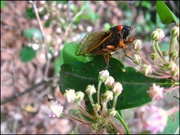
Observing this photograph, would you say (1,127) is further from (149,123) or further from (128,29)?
(149,123)

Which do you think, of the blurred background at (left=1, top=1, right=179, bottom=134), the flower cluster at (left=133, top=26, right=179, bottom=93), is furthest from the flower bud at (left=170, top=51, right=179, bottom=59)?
the blurred background at (left=1, top=1, right=179, bottom=134)

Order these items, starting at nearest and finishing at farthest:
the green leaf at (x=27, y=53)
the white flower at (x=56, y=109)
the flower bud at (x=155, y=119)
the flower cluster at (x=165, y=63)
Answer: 1. the flower bud at (x=155, y=119)
2. the flower cluster at (x=165, y=63)
3. the white flower at (x=56, y=109)
4. the green leaf at (x=27, y=53)

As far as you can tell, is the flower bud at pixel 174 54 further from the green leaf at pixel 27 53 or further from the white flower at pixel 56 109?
the green leaf at pixel 27 53

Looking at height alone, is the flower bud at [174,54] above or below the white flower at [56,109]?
above

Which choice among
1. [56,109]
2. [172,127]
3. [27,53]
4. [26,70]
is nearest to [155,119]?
[56,109]

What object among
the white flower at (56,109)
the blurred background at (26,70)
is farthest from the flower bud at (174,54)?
the blurred background at (26,70)

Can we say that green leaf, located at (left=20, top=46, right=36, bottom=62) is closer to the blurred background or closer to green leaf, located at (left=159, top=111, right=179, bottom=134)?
the blurred background

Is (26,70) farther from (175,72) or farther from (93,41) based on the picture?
(175,72)
